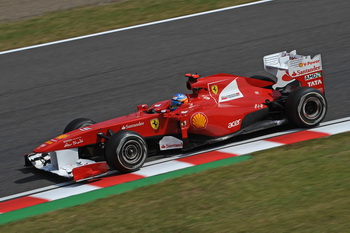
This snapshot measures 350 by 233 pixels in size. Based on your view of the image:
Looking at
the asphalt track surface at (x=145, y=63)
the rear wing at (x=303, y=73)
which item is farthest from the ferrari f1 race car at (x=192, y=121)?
the asphalt track surface at (x=145, y=63)

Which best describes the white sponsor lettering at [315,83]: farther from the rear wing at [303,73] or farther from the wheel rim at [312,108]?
the wheel rim at [312,108]

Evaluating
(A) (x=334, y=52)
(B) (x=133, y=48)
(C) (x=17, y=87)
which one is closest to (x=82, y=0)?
(B) (x=133, y=48)

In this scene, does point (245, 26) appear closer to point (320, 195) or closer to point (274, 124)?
point (274, 124)

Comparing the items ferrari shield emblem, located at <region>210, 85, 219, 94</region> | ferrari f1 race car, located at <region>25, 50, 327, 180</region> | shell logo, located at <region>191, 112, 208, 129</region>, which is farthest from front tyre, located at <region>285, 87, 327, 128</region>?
shell logo, located at <region>191, 112, 208, 129</region>

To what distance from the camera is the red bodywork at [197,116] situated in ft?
30.2

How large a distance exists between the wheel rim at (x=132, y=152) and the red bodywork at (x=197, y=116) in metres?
0.39

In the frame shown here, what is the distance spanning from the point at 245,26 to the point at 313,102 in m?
6.15

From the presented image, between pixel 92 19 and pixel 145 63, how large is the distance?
4.05 metres

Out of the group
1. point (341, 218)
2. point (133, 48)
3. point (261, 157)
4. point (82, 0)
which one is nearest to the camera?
point (341, 218)

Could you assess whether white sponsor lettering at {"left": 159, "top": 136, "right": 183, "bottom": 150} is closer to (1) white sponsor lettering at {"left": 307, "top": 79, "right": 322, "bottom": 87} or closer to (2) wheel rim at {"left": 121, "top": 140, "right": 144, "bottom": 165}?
(2) wheel rim at {"left": 121, "top": 140, "right": 144, "bottom": 165}

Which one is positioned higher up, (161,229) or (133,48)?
(133,48)

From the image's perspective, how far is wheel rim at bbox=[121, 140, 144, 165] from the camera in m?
8.92

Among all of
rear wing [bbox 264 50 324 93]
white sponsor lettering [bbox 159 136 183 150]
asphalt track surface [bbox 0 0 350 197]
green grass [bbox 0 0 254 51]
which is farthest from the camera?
green grass [bbox 0 0 254 51]

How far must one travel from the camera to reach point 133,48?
602 inches
